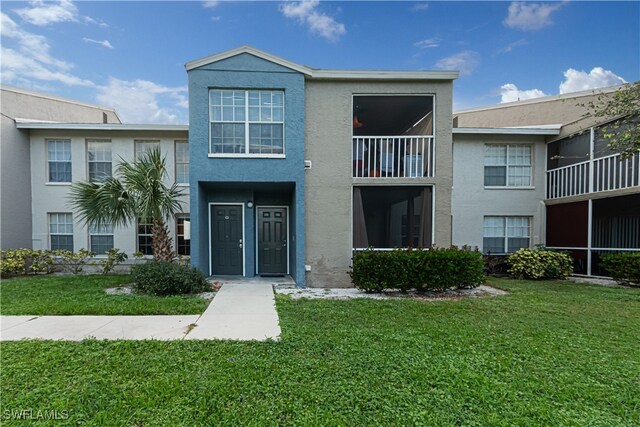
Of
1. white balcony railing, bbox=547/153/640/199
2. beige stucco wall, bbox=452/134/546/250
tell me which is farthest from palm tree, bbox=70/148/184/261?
white balcony railing, bbox=547/153/640/199

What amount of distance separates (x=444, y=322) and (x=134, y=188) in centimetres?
832

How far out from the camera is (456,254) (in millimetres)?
8016

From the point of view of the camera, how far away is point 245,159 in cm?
878

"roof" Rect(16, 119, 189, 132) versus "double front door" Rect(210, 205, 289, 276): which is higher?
"roof" Rect(16, 119, 189, 132)

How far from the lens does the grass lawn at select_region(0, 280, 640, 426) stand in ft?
9.18

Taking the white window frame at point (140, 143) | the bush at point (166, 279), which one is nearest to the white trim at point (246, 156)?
the bush at point (166, 279)

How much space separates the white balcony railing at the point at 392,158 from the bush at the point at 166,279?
5.43 m

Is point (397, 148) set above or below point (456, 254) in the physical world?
above

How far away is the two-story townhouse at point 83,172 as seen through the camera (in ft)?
37.5

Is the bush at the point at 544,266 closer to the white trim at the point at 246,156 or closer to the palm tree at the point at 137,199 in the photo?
the white trim at the point at 246,156

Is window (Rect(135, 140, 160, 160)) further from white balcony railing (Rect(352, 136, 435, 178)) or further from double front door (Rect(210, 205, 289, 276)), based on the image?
white balcony railing (Rect(352, 136, 435, 178))

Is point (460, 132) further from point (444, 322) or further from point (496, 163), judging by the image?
point (444, 322)

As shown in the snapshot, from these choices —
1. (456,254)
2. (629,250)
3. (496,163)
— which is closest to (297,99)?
(456,254)

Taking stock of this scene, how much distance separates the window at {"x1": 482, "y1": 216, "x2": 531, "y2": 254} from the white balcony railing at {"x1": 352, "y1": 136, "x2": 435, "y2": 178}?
5213 mm
